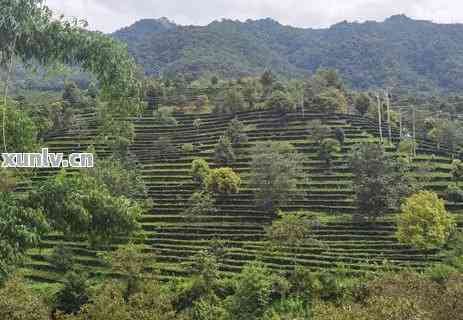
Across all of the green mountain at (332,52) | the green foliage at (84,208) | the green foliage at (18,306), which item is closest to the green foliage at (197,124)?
the green foliage at (18,306)

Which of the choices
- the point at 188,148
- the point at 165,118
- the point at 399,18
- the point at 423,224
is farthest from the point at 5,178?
the point at 399,18

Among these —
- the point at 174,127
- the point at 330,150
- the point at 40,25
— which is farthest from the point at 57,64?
the point at 174,127

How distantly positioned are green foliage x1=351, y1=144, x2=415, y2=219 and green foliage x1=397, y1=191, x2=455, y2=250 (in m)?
3.12

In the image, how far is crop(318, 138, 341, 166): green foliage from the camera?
129 feet

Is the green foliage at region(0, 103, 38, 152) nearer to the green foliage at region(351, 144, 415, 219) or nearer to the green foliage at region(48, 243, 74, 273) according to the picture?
the green foliage at region(48, 243, 74, 273)

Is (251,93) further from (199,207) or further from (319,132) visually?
(199,207)

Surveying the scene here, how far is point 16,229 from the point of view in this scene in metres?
4.78

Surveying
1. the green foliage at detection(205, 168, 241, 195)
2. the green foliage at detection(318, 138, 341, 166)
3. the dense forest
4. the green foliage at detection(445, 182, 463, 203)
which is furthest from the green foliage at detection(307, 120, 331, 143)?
the green foliage at detection(445, 182, 463, 203)

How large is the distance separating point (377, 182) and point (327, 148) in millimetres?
10342

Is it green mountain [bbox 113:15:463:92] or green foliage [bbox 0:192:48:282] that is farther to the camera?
green mountain [bbox 113:15:463:92]

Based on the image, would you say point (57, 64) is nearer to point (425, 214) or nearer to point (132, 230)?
point (132, 230)

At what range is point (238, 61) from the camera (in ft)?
342

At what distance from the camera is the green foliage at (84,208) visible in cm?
522

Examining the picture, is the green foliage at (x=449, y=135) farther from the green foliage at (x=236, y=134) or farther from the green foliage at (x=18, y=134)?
the green foliage at (x=18, y=134)
